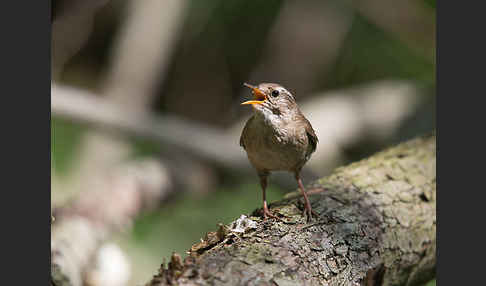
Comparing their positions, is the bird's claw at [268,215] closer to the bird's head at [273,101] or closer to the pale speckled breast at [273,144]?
the pale speckled breast at [273,144]

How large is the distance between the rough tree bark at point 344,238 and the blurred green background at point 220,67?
1.88 metres

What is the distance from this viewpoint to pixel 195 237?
4.52 metres

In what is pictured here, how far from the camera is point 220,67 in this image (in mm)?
7062

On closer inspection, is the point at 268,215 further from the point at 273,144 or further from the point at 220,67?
the point at 220,67

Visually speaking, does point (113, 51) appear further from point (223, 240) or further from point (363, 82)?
point (223, 240)

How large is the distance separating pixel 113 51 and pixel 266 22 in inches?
87.1

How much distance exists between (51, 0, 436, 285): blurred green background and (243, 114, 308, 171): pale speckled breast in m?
2.05

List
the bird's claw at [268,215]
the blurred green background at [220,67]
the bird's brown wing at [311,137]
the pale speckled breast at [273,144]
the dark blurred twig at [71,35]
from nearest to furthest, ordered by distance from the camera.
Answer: the bird's claw at [268,215]
the pale speckled breast at [273,144]
the bird's brown wing at [311,137]
the dark blurred twig at [71,35]
the blurred green background at [220,67]

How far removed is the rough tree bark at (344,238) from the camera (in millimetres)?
1823

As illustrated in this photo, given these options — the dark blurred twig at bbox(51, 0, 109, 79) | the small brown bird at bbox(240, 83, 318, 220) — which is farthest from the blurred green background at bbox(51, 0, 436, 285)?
the small brown bird at bbox(240, 83, 318, 220)

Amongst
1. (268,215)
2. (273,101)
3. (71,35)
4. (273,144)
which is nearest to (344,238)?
(268,215)

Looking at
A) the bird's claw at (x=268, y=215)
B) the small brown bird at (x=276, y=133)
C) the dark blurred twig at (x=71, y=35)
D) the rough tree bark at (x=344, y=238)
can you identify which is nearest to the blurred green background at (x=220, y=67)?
the dark blurred twig at (x=71, y=35)

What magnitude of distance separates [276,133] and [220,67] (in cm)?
452

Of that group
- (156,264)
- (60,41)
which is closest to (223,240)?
(156,264)
